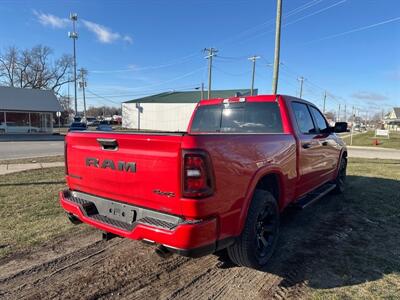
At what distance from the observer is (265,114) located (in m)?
4.35

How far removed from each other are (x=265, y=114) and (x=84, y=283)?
317 centimetres

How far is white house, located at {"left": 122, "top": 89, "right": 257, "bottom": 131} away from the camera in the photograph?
55031 mm

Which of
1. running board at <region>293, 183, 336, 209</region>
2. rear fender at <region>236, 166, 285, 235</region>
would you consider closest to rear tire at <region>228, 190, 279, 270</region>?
rear fender at <region>236, 166, 285, 235</region>

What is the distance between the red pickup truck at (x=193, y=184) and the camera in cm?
238

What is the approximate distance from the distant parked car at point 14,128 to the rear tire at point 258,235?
38.5m

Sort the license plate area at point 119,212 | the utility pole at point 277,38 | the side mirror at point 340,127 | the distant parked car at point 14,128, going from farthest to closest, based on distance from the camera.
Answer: the distant parked car at point 14,128, the utility pole at point 277,38, the side mirror at point 340,127, the license plate area at point 119,212

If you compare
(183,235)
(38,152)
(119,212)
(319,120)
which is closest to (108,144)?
(119,212)

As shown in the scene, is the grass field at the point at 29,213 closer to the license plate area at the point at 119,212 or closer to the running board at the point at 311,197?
the license plate area at the point at 119,212

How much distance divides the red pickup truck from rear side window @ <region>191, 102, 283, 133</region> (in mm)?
31

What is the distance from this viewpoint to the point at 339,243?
4102 mm

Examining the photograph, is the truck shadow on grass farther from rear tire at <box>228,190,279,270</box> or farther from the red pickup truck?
the red pickup truck

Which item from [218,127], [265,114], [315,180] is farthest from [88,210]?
[315,180]

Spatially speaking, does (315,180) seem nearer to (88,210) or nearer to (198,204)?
(198,204)

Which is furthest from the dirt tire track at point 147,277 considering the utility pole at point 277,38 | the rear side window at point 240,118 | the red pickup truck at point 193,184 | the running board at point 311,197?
the utility pole at point 277,38
